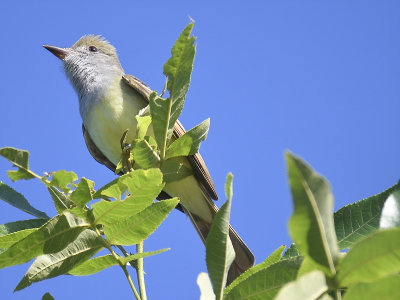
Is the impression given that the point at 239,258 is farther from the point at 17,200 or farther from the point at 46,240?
the point at 46,240

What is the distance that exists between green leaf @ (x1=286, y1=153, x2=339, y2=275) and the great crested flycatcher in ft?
9.28

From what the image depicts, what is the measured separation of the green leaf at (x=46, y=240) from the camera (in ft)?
5.27

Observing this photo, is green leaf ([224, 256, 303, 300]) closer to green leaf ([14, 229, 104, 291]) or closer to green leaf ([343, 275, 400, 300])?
green leaf ([343, 275, 400, 300])

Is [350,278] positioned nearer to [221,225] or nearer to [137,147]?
[221,225]

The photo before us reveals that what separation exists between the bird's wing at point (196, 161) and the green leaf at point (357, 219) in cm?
268

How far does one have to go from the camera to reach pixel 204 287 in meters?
1.48

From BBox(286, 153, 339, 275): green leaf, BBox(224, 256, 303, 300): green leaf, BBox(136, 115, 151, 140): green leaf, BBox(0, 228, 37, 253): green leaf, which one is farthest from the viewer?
BBox(136, 115, 151, 140): green leaf

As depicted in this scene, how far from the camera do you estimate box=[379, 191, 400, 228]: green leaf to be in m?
1.05

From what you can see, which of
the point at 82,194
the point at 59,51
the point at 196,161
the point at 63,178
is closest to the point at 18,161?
the point at 63,178

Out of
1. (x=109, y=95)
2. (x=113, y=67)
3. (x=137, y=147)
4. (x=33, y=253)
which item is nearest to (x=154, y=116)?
(x=137, y=147)

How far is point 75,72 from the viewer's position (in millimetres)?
5805

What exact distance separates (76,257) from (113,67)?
421 cm

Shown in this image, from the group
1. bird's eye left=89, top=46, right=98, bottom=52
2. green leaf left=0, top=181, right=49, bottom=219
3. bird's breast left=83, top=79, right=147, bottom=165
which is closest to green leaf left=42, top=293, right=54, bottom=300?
green leaf left=0, top=181, right=49, bottom=219

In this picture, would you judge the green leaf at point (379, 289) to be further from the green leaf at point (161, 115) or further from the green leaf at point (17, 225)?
the green leaf at point (17, 225)
